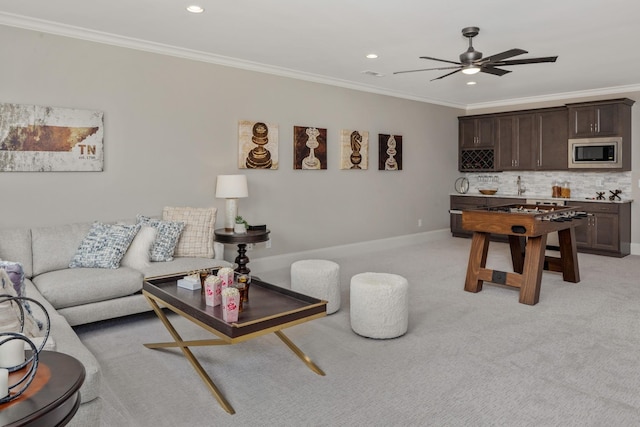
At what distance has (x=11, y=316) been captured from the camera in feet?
6.06

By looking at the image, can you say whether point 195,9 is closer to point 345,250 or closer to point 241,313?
point 241,313

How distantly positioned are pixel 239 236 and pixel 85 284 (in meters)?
1.57

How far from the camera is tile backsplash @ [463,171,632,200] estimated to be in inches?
270

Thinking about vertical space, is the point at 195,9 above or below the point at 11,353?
above

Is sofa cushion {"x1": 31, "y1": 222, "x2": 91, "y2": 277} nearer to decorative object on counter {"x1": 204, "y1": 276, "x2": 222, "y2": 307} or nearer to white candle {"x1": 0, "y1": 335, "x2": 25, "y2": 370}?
decorative object on counter {"x1": 204, "y1": 276, "x2": 222, "y2": 307}

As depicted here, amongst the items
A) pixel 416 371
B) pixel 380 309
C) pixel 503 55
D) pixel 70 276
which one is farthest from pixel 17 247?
pixel 503 55

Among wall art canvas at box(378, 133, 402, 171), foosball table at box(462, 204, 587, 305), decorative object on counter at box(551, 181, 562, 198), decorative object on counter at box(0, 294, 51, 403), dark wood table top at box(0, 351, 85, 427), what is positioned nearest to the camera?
dark wood table top at box(0, 351, 85, 427)

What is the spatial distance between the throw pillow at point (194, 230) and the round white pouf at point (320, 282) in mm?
1045

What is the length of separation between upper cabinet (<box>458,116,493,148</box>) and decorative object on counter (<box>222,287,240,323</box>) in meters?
6.91

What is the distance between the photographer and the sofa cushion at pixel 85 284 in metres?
3.22

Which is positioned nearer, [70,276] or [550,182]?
[70,276]

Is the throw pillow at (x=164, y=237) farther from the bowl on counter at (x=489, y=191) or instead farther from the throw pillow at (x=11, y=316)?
the bowl on counter at (x=489, y=191)

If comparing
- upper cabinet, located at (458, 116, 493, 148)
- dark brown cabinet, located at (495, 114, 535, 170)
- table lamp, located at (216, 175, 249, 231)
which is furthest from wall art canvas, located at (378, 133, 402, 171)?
table lamp, located at (216, 175, 249, 231)

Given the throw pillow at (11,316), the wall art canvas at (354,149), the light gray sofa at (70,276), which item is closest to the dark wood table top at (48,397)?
the throw pillow at (11,316)
